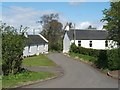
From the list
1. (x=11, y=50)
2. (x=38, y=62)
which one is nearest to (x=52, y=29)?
(x=38, y=62)

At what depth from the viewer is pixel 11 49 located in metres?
25.0

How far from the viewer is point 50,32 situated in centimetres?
8288

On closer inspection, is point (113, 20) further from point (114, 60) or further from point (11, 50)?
point (11, 50)

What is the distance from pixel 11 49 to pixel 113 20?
36.5 feet

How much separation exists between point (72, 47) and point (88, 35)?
6.69 metres

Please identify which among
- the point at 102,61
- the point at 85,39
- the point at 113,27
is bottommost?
the point at 102,61

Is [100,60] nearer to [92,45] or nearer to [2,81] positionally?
[2,81]

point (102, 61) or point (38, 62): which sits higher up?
point (102, 61)

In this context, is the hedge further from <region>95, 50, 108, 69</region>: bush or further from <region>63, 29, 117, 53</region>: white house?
<region>63, 29, 117, 53</region>: white house

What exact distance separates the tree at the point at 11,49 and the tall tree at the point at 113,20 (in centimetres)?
935

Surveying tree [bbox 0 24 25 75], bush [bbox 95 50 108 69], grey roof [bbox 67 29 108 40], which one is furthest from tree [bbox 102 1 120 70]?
grey roof [bbox 67 29 108 40]

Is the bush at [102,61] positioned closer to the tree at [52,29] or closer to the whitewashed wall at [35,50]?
the whitewashed wall at [35,50]

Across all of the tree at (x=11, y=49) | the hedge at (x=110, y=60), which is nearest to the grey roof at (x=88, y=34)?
the hedge at (x=110, y=60)

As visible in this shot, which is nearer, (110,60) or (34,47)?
(110,60)
